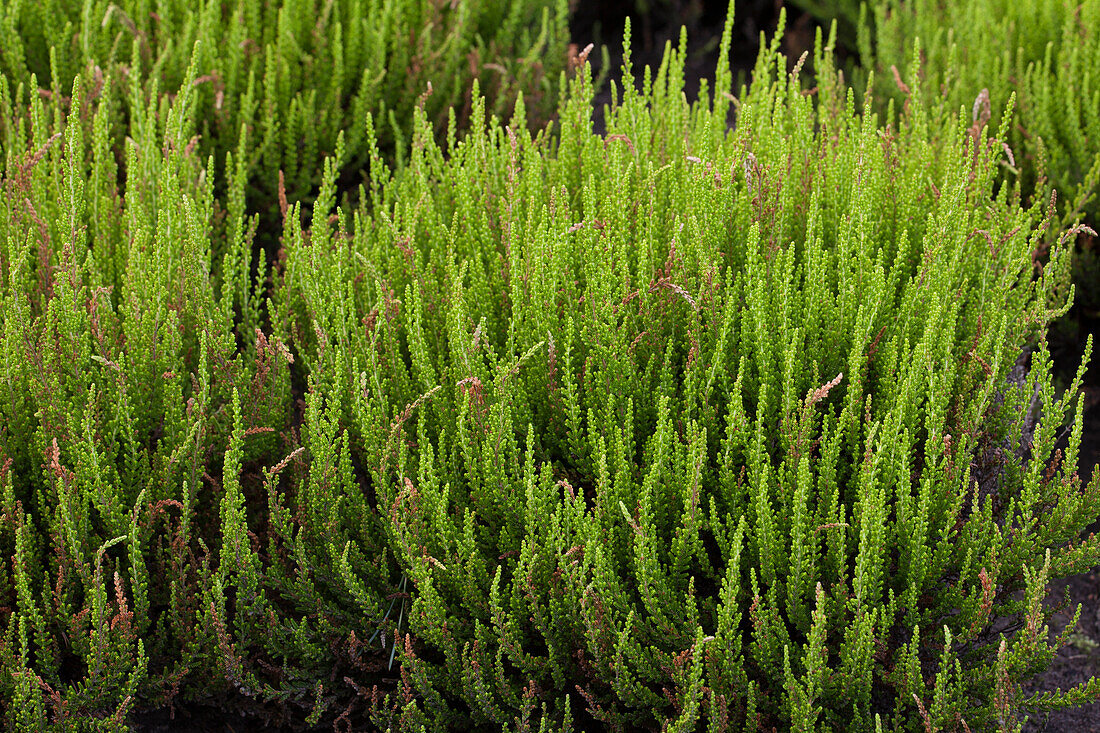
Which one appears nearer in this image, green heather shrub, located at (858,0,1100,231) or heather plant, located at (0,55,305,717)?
heather plant, located at (0,55,305,717)

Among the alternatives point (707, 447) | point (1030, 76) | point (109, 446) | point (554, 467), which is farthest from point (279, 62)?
point (1030, 76)

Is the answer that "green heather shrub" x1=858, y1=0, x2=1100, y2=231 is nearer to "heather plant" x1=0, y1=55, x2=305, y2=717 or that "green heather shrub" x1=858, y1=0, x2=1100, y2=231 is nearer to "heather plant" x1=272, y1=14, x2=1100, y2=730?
"heather plant" x1=272, y1=14, x2=1100, y2=730

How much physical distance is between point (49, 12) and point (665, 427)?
252cm

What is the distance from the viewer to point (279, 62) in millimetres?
3045

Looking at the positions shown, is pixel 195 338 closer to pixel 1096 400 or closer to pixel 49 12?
pixel 49 12

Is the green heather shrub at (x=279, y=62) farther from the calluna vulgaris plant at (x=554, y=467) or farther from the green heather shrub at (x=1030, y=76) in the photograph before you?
the green heather shrub at (x=1030, y=76)

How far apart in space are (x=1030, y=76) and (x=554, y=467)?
2338 millimetres

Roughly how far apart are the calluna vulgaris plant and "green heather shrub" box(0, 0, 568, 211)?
0.69m

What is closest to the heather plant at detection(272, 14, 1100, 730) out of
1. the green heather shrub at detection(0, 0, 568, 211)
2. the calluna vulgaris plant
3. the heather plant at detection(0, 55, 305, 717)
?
the calluna vulgaris plant

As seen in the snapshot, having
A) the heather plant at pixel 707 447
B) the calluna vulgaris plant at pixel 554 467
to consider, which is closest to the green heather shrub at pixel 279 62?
the calluna vulgaris plant at pixel 554 467

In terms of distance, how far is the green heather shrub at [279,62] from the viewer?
2941 millimetres

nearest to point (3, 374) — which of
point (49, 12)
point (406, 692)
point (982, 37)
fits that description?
point (406, 692)

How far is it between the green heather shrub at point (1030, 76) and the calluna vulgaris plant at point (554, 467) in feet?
2.72

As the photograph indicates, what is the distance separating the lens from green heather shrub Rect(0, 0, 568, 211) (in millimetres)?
2941
